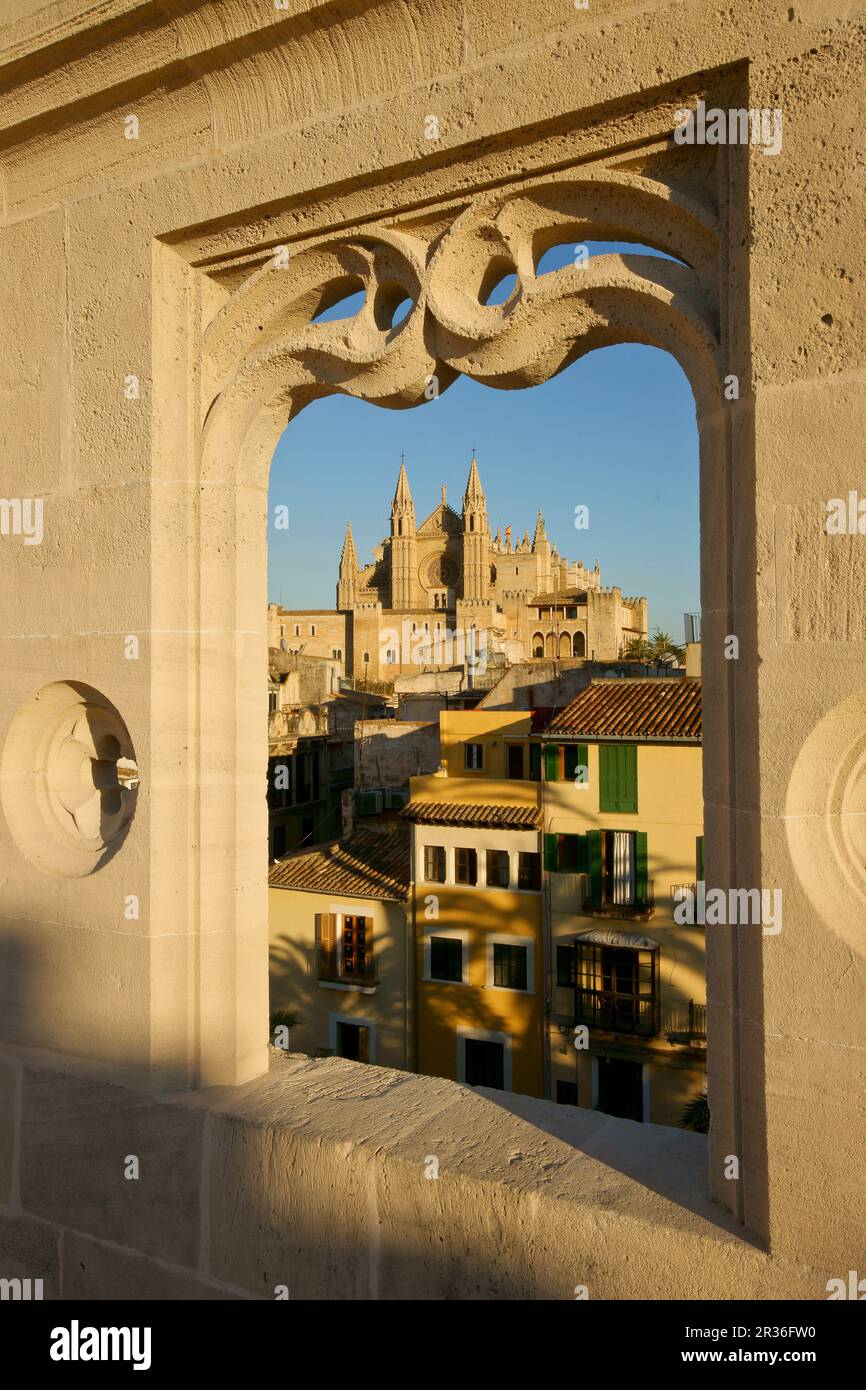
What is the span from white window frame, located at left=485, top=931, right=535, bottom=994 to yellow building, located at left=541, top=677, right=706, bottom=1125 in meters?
0.47

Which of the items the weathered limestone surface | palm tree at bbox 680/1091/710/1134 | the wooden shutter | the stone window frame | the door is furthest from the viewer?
the wooden shutter

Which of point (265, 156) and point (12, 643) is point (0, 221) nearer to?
point (265, 156)

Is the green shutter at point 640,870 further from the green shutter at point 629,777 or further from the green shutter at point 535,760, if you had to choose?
the green shutter at point 535,760

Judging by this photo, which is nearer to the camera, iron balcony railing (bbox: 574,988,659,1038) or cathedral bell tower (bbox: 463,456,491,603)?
iron balcony railing (bbox: 574,988,659,1038)

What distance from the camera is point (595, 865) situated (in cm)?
1441

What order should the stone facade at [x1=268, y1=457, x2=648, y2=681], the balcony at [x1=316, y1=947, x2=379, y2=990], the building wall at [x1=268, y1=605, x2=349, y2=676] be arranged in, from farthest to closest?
the building wall at [x1=268, y1=605, x2=349, y2=676]
the stone facade at [x1=268, y1=457, x2=648, y2=681]
the balcony at [x1=316, y1=947, x2=379, y2=990]

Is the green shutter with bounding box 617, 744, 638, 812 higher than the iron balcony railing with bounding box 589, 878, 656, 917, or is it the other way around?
the green shutter with bounding box 617, 744, 638, 812

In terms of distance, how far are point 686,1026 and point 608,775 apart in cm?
372

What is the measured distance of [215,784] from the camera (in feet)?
7.07

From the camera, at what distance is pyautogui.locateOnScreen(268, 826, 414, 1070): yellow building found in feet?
51.6

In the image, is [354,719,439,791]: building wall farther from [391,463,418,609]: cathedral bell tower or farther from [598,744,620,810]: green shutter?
[391,463,418,609]: cathedral bell tower

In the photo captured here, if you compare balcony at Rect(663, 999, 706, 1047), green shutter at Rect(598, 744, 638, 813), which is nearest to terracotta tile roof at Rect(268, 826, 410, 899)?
green shutter at Rect(598, 744, 638, 813)

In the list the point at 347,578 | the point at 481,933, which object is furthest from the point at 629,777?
the point at 347,578
